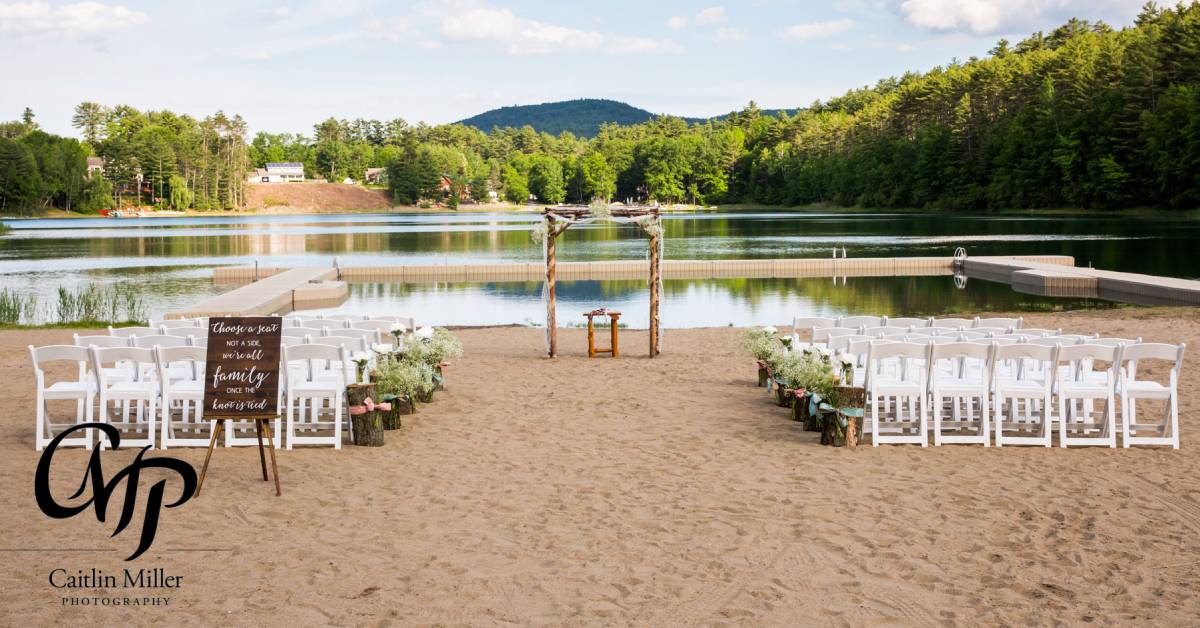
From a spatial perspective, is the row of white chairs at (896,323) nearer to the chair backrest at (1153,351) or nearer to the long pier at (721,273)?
the chair backrest at (1153,351)

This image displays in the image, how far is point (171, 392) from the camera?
741 centimetres

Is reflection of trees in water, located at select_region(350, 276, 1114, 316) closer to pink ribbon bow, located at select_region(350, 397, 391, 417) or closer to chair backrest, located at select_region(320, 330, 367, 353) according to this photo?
chair backrest, located at select_region(320, 330, 367, 353)

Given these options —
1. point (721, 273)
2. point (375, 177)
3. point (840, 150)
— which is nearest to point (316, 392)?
point (721, 273)

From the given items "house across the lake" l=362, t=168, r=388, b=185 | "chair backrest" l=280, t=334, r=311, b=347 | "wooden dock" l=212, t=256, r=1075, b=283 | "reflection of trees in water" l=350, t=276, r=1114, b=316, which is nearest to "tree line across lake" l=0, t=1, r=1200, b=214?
"house across the lake" l=362, t=168, r=388, b=185

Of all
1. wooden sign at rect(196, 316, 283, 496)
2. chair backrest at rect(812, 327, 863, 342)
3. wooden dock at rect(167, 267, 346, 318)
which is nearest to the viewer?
wooden sign at rect(196, 316, 283, 496)

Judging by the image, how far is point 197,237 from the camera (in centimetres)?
5725

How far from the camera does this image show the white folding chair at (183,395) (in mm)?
7211

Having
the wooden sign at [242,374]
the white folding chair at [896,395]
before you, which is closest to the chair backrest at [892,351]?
the white folding chair at [896,395]

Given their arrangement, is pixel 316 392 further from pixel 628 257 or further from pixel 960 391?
pixel 628 257

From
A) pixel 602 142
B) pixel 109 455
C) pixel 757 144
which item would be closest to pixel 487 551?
pixel 109 455

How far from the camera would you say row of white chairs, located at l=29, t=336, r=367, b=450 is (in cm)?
720

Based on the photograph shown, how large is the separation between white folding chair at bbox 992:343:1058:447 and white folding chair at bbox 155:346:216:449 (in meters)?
5.44

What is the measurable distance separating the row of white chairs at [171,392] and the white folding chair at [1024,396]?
15.6ft

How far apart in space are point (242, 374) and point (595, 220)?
7346 millimetres
